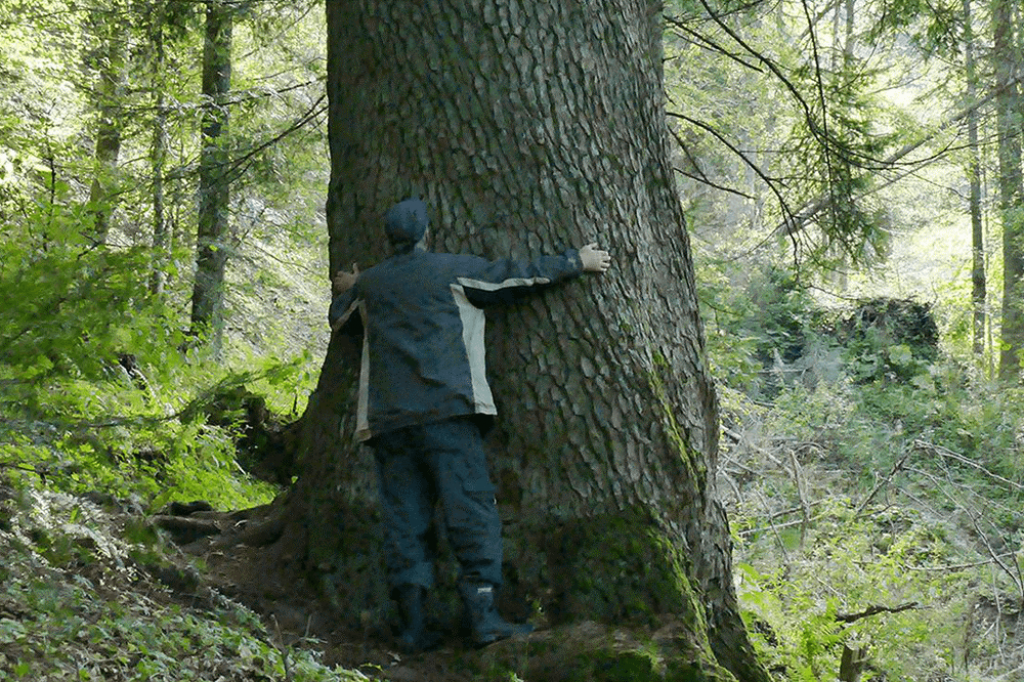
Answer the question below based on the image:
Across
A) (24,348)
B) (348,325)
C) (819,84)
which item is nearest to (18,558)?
(24,348)

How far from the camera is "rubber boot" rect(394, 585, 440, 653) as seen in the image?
16.9ft

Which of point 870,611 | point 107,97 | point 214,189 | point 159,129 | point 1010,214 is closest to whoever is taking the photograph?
point 870,611

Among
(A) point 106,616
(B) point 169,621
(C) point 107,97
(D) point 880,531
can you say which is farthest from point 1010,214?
(A) point 106,616

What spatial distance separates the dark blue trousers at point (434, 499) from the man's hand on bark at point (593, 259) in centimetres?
97

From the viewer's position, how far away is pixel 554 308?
5414mm

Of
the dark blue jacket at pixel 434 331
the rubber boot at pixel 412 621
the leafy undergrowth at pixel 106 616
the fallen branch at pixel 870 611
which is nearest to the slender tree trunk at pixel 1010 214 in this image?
the fallen branch at pixel 870 611

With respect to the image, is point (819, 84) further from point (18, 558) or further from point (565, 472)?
point (18, 558)

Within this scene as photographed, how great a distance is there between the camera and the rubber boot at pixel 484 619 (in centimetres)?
497

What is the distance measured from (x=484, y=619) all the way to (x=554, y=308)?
1541mm

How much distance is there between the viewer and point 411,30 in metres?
5.81

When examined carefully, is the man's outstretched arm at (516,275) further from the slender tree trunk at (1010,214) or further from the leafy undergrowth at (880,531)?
the slender tree trunk at (1010,214)

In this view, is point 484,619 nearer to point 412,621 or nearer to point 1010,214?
point 412,621

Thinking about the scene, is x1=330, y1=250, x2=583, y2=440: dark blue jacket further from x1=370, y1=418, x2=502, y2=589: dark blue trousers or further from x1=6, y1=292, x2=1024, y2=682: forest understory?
x1=6, y1=292, x2=1024, y2=682: forest understory

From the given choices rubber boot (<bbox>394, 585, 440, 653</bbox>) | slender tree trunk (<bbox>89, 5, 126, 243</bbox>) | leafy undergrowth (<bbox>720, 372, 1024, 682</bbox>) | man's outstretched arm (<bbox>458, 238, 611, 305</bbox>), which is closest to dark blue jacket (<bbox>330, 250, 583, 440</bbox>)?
man's outstretched arm (<bbox>458, 238, 611, 305</bbox>)
